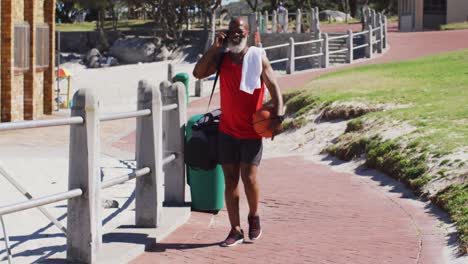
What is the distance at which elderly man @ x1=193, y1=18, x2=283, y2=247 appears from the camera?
27.8 feet

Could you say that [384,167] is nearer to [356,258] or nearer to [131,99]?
[356,258]

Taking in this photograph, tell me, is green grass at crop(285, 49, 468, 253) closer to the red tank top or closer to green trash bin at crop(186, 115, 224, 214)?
the red tank top

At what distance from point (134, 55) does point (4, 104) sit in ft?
131

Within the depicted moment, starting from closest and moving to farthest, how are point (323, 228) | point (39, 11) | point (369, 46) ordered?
1. point (323, 228)
2. point (39, 11)
3. point (369, 46)

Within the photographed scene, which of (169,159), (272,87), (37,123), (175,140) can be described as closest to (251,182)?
(272,87)

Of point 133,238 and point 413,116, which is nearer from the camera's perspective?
point 133,238

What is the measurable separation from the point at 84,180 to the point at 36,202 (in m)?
0.77

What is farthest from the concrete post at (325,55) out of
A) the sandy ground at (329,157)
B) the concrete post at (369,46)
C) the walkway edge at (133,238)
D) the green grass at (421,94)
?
the walkway edge at (133,238)

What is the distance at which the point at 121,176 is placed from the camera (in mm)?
8680

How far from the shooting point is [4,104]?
2177 cm

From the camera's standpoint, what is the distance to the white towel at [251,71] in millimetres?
8453

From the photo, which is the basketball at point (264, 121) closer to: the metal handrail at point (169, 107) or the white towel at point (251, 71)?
the white towel at point (251, 71)

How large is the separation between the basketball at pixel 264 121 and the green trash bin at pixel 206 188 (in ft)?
6.15

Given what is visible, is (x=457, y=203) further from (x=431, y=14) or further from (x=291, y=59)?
(x=431, y=14)
